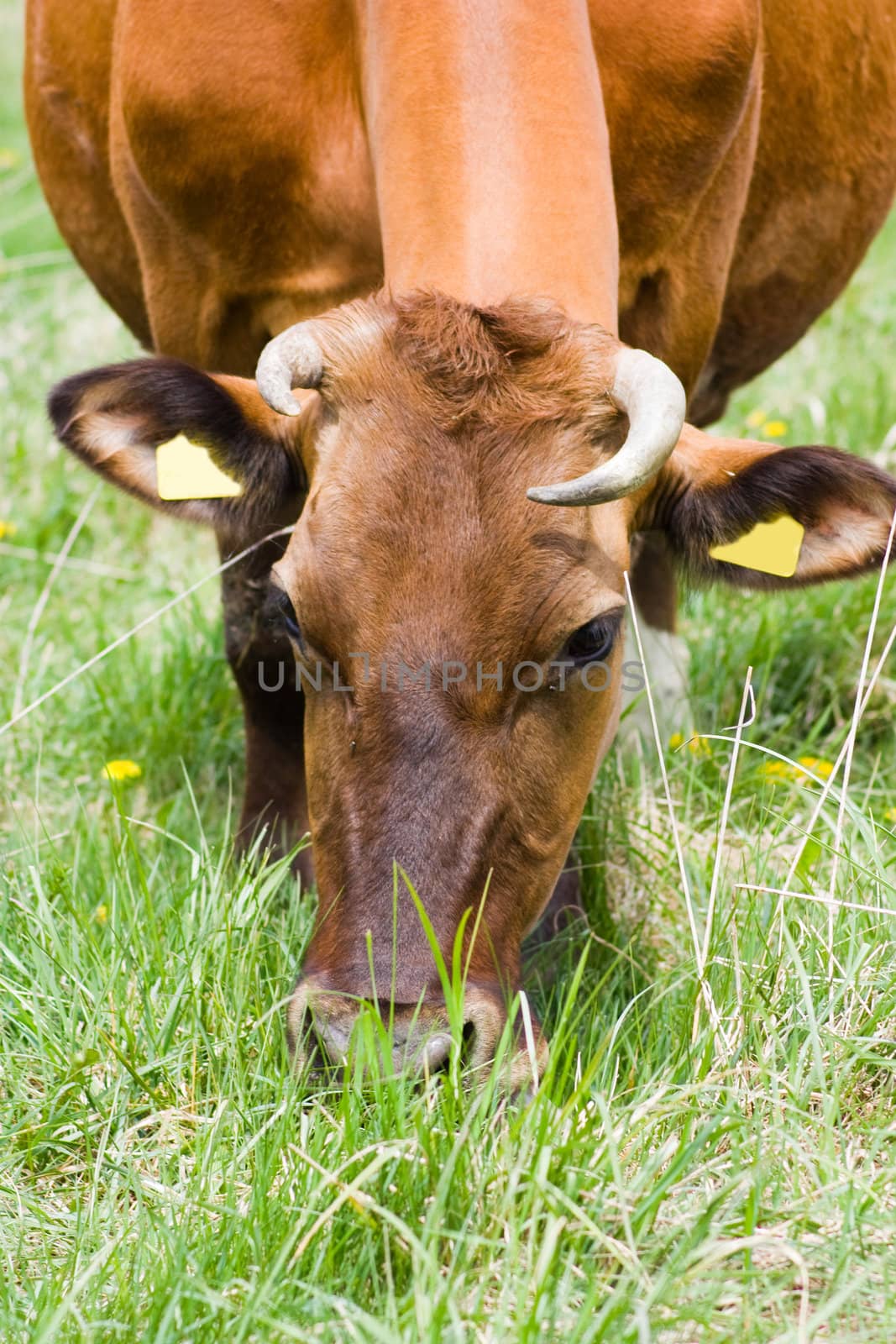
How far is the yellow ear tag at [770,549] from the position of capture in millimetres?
3578

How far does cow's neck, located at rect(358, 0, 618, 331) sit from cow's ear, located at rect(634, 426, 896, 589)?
395mm

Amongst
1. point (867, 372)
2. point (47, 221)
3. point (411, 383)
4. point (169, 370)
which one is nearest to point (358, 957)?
point (411, 383)

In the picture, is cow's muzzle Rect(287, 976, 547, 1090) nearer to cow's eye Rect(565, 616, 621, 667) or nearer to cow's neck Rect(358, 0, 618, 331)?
cow's eye Rect(565, 616, 621, 667)

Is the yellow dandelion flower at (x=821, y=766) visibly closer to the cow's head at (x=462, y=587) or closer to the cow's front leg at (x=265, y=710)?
the cow's head at (x=462, y=587)

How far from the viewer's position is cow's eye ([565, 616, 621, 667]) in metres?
3.17

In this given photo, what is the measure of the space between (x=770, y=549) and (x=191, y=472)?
1335 mm

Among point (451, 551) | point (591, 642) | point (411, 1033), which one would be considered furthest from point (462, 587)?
point (411, 1033)

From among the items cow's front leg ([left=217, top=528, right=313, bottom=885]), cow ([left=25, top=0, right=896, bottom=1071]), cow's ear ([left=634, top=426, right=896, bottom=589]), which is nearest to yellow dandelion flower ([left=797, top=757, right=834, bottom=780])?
cow ([left=25, top=0, right=896, bottom=1071])

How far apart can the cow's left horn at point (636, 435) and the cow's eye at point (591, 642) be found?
289 mm

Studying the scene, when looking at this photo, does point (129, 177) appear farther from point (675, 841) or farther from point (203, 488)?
point (675, 841)

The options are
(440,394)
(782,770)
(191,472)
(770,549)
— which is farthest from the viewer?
(782,770)

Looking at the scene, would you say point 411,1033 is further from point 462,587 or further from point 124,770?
point 124,770

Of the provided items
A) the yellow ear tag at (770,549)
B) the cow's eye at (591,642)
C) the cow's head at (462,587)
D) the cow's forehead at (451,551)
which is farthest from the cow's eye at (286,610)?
the yellow ear tag at (770,549)

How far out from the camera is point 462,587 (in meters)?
2.97
